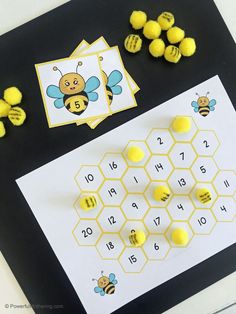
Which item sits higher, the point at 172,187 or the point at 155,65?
the point at 155,65

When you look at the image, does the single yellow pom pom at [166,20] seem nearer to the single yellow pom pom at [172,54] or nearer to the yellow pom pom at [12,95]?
the single yellow pom pom at [172,54]

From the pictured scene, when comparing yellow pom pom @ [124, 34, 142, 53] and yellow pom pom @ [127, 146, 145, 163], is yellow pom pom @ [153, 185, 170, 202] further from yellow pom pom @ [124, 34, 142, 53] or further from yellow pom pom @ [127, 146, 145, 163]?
yellow pom pom @ [124, 34, 142, 53]

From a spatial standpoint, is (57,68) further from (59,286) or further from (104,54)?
(59,286)

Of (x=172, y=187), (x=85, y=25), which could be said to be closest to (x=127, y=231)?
(x=172, y=187)

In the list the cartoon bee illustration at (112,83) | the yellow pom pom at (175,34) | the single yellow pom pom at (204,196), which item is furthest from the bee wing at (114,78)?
the single yellow pom pom at (204,196)

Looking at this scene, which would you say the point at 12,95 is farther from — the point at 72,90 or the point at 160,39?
the point at 160,39

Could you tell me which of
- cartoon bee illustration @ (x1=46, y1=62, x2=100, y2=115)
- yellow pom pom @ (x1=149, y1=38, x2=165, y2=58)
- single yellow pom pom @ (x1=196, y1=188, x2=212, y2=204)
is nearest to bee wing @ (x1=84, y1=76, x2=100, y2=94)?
cartoon bee illustration @ (x1=46, y1=62, x2=100, y2=115)
